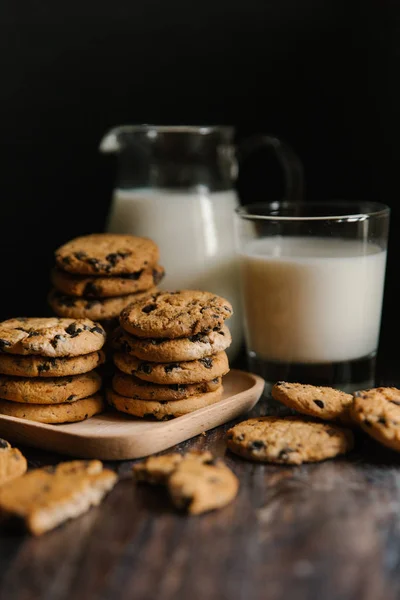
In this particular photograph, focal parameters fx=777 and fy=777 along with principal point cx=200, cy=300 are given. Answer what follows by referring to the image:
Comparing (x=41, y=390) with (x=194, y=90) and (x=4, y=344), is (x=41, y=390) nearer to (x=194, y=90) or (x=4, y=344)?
(x=4, y=344)

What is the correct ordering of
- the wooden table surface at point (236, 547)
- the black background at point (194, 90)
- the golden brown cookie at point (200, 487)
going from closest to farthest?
the wooden table surface at point (236, 547) → the golden brown cookie at point (200, 487) → the black background at point (194, 90)

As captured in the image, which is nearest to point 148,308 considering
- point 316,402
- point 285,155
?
point 316,402

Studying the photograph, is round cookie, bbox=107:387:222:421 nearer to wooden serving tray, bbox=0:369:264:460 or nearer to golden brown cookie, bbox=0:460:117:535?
wooden serving tray, bbox=0:369:264:460

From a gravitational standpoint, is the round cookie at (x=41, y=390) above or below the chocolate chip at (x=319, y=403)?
above

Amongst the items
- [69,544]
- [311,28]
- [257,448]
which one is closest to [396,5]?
[311,28]

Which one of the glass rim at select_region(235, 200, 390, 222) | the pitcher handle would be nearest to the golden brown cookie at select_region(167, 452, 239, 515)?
the glass rim at select_region(235, 200, 390, 222)

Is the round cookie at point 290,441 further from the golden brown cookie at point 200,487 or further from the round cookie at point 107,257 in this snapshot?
the round cookie at point 107,257

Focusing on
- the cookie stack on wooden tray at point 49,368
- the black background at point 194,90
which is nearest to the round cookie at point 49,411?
the cookie stack on wooden tray at point 49,368
